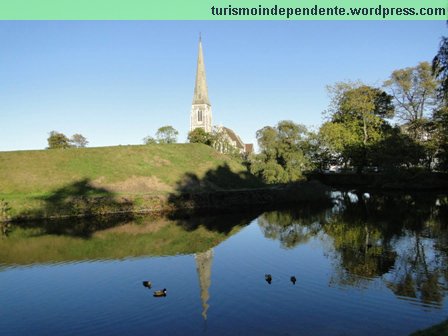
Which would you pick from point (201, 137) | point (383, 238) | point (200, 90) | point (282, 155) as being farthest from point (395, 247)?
point (200, 90)

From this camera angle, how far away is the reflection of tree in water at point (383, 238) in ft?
71.6

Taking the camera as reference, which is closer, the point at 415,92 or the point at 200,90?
the point at 415,92

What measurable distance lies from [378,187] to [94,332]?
7368 cm

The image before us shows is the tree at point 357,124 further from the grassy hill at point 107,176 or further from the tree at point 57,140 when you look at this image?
the tree at point 57,140

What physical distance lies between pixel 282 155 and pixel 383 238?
38503 millimetres

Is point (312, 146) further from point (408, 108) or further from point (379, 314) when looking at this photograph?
point (379, 314)

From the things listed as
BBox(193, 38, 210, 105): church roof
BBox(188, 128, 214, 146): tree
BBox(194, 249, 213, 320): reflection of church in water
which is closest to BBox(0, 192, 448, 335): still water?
BBox(194, 249, 213, 320): reflection of church in water

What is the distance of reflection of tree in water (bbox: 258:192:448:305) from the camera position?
21812 millimetres

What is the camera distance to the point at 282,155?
230 feet

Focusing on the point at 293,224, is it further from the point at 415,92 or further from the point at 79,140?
the point at 79,140

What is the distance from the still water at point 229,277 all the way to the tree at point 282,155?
2614 cm

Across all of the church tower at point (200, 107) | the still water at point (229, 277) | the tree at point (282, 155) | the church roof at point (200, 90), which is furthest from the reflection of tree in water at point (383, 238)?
the church roof at point (200, 90)

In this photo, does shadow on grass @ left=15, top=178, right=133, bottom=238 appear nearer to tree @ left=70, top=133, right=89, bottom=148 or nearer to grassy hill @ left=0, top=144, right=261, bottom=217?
grassy hill @ left=0, top=144, right=261, bottom=217

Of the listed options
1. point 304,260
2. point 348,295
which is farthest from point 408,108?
point 348,295
